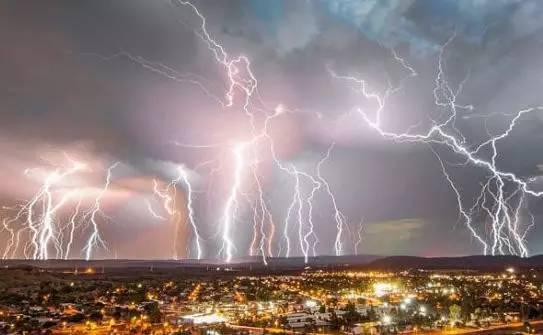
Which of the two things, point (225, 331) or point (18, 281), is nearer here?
point (225, 331)

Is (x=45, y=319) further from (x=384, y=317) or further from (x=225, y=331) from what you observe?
(x=384, y=317)

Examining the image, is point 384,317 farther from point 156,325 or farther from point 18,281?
point 18,281

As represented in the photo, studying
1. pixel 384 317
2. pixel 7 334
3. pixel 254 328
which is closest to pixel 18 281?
pixel 7 334

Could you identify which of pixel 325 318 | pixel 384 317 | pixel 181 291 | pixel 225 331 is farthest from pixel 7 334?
pixel 181 291

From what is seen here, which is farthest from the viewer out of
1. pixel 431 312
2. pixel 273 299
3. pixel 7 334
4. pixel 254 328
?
pixel 273 299

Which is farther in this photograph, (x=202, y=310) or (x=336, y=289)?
(x=336, y=289)

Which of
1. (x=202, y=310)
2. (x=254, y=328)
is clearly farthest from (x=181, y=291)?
(x=254, y=328)

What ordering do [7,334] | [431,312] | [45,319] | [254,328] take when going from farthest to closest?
[431,312]
[45,319]
[254,328]
[7,334]

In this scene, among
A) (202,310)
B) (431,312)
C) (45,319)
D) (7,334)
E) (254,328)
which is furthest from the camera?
(202,310)

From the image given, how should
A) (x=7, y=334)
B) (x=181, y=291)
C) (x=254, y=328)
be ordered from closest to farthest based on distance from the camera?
(x=7, y=334)
(x=254, y=328)
(x=181, y=291)
